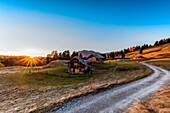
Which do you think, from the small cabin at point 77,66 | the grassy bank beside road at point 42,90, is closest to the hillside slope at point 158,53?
the grassy bank beside road at point 42,90

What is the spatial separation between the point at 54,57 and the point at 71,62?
60.5 meters

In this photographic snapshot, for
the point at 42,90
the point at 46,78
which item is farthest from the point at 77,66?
the point at 42,90

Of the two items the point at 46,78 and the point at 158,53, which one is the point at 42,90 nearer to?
the point at 46,78

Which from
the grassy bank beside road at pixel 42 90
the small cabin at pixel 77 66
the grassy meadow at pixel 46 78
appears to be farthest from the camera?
the small cabin at pixel 77 66

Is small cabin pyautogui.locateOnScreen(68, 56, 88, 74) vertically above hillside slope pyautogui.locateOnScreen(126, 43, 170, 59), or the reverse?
hillside slope pyautogui.locateOnScreen(126, 43, 170, 59)

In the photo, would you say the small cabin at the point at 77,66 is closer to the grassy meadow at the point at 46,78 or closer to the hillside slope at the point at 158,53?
the grassy meadow at the point at 46,78

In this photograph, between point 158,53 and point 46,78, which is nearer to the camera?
point 46,78

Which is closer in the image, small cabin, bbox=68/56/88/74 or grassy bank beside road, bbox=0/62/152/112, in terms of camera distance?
grassy bank beside road, bbox=0/62/152/112

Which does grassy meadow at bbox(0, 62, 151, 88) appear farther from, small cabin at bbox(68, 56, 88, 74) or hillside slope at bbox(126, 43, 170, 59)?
hillside slope at bbox(126, 43, 170, 59)

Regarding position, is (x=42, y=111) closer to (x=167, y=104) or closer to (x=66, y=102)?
(x=66, y=102)

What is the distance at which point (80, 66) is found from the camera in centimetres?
3316

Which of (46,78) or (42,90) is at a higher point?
Result: (42,90)

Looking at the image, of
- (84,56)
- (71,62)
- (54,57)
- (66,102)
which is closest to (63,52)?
(54,57)

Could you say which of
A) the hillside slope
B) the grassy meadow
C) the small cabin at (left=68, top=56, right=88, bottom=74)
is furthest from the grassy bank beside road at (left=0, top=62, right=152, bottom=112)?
the hillside slope
